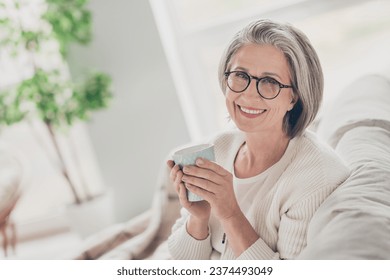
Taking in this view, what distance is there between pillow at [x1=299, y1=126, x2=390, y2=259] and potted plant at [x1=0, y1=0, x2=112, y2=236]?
1.37 meters

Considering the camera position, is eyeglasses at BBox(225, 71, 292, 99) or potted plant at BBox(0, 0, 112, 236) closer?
eyeglasses at BBox(225, 71, 292, 99)

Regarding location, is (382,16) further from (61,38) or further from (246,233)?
(61,38)

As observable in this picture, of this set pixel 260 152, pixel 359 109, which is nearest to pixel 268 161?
pixel 260 152

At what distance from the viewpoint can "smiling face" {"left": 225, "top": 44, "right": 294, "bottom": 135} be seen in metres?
0.77

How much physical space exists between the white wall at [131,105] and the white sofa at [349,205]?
67 centimetres

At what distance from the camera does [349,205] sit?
74cm

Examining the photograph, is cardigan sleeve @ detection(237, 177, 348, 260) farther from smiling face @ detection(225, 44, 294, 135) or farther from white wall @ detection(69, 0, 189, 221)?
white wall @ detection(69, 0, 189, 221)

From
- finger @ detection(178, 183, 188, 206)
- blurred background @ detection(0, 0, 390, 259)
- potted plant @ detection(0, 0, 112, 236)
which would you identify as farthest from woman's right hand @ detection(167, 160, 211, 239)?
potted plant @ detection(0, 0, 112, 236)

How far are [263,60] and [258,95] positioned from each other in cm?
6

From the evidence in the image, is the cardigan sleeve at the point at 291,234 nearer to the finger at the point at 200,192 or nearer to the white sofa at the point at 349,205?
the white sofa at the point at 349,205

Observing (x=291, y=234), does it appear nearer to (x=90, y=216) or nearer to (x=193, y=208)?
(x=193, y=208)

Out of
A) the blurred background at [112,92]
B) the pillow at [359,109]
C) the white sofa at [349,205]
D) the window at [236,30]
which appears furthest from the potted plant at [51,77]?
the pillow at [359,109]

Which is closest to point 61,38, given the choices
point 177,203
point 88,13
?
point 88,13
